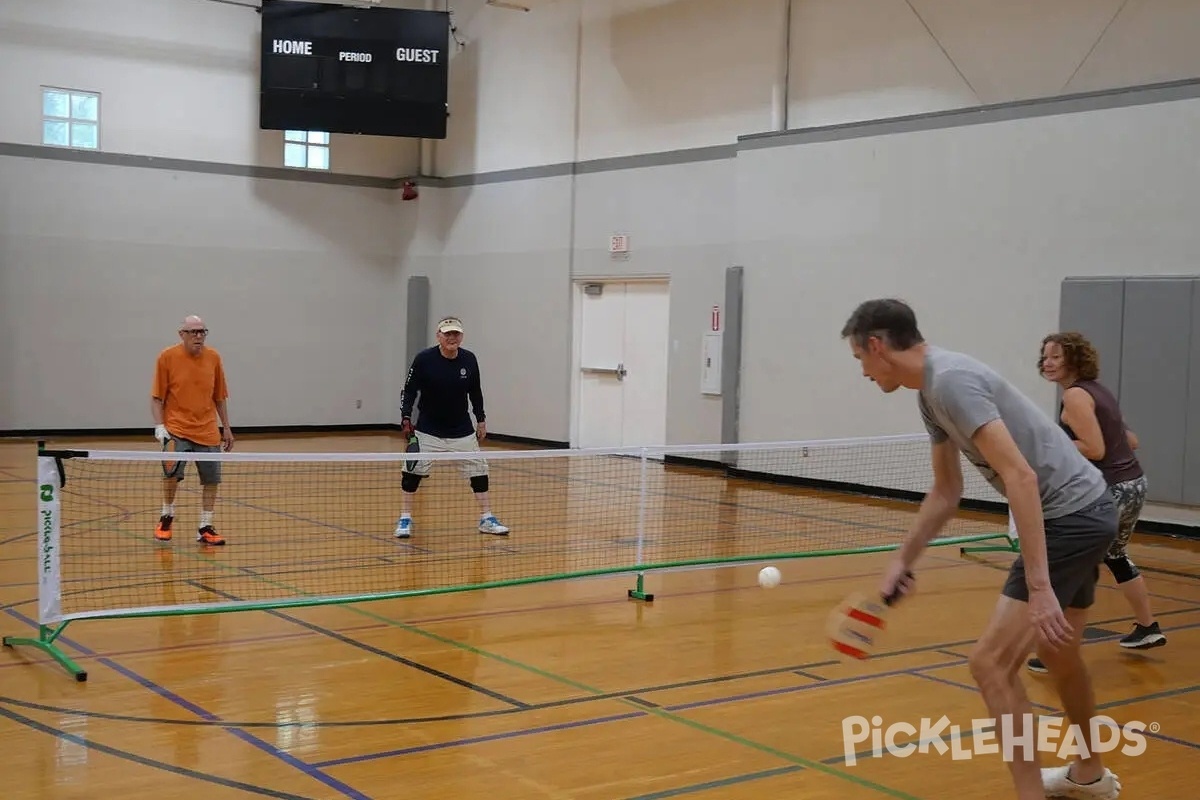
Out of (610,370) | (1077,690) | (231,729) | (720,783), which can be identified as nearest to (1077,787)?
(1077,690)

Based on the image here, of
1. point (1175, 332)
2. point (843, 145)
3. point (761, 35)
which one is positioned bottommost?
point (1175, 332)

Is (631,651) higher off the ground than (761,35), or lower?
lower

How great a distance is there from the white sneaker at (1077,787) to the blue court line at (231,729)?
9.05 ft

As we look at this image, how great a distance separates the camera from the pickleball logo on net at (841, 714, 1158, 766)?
595 cm

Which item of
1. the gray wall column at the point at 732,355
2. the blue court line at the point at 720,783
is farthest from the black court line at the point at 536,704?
the gray wall column at the point at 732,355

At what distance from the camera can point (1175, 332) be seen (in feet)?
43.5

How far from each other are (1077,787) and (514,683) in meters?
2.95

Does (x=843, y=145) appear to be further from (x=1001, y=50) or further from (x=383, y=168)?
(x=383, y=168)

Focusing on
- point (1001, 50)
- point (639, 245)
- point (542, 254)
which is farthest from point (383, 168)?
point (1001, 50)

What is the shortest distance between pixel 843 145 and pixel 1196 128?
181 inches

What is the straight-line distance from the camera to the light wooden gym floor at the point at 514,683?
5441 millimetres

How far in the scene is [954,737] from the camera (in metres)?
6.18

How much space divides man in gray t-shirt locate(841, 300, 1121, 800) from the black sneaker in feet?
11.6

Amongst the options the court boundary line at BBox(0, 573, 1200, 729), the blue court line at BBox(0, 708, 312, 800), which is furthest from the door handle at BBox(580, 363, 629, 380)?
the blue court line at BBox(0, 708, 312, 800)
